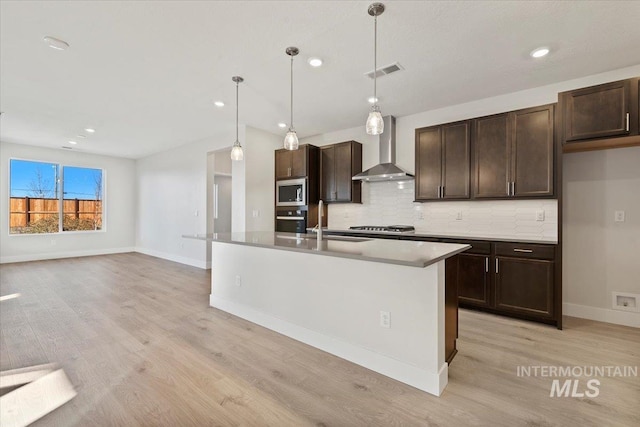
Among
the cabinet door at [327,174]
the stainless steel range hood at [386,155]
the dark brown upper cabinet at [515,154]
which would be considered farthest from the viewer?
the cabinet door at [327,174]

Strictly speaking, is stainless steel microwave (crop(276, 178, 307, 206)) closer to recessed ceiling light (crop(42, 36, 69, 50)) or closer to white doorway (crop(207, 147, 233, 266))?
white doorway (crop(207, 147, 233, 266))

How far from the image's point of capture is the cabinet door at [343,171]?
470 cm

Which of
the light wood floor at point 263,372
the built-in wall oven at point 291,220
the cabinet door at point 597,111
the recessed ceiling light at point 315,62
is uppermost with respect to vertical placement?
the recessed ceiling light at point 315,62

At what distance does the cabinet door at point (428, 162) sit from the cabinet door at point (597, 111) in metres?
1.31

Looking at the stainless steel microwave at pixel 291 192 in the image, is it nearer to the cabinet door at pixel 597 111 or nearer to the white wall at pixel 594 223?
the white wall at pixel 594 223

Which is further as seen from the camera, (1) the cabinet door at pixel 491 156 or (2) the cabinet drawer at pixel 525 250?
(1) the cabinet door at pixel 491 156

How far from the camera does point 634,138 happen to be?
2.63m

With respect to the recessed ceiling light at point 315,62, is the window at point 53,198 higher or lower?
lower

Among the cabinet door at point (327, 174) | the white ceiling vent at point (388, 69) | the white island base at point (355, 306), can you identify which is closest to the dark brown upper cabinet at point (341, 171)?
the cabinet door at point (327, 174)

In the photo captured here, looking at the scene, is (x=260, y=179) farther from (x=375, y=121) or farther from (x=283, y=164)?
(x=375, y=121)

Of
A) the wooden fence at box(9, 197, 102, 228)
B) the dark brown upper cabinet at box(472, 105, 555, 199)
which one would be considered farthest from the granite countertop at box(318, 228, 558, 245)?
the wooden fence at box(9, 197, 102, 228)

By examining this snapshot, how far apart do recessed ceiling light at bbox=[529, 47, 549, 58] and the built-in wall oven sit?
137 inches

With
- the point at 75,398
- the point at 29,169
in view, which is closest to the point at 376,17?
the point at 75,398

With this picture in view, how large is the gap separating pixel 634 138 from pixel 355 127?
3341 mm
